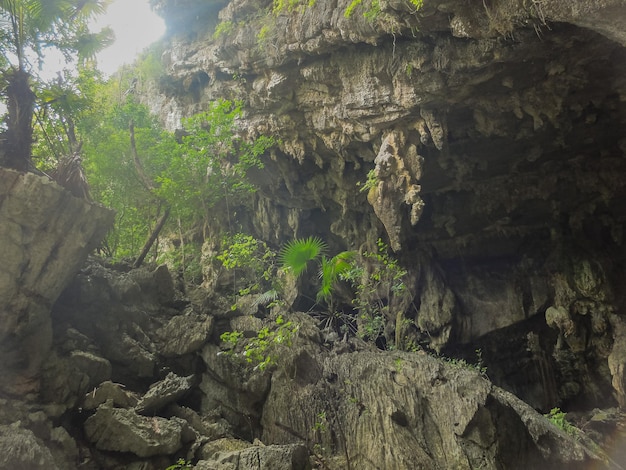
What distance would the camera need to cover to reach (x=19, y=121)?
786 centimetres

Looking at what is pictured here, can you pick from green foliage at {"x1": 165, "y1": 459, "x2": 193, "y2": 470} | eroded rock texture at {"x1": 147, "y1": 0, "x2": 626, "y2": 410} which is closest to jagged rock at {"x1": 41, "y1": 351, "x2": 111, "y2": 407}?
green foliage at {"x1": 165, "y1": 459, "x2": 193, "y2": 470}

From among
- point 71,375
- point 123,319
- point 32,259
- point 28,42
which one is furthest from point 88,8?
point 71,375

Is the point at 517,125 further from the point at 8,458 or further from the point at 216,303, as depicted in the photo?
the point at 8,458

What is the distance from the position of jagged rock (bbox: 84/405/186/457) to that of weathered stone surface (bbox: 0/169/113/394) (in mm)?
1338

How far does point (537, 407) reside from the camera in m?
12.5

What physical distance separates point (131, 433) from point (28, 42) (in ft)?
27.9

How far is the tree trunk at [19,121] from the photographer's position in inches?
305

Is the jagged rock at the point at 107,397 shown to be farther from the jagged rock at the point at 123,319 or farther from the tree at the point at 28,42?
the tree at the point at 28,42

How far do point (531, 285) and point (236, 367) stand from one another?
1000 cm

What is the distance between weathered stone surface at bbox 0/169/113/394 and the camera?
6.59 m

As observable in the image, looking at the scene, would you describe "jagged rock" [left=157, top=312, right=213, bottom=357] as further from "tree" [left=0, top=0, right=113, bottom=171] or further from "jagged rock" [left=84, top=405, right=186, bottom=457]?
"tree" [left=0, top=0, right=113, bottom=171]

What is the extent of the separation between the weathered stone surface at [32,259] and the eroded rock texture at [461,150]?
5.55 meters

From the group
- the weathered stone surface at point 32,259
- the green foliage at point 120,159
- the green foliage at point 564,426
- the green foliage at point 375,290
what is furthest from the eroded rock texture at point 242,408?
the green foliage at point 120,159

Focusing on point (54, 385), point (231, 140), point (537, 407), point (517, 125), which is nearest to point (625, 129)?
point (517, 125)
